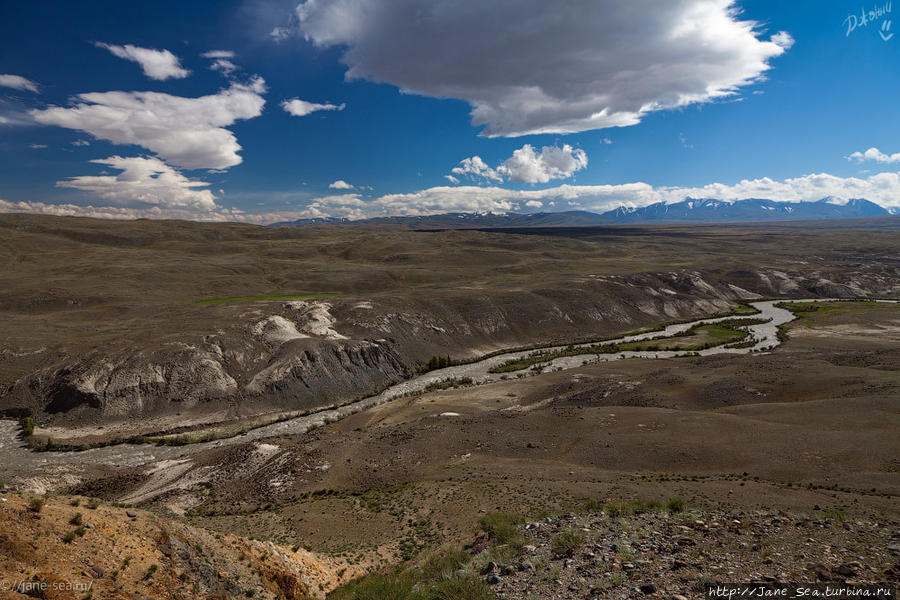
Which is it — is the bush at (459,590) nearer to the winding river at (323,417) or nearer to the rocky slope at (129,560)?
the rocky slope at (129,560)

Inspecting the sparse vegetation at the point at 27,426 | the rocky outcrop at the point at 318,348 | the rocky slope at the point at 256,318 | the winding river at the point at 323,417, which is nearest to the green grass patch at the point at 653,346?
the winding river at the point at 323,417

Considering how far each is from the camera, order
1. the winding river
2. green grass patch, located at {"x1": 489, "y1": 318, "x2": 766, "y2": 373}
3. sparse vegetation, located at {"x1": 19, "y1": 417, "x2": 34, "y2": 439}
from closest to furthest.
→ the winding river < sparse vegetation, located at {"x1": 19, "y1": 417, "x2": 34, "y2": 439} < green grass patch, located at {"x1": 489, "y1": 318, "x2": 766, "y2": 373}

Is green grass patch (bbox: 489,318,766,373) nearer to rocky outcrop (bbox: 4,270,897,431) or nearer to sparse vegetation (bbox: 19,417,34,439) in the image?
rocky outcrop (bbox: 4,270,897,431)

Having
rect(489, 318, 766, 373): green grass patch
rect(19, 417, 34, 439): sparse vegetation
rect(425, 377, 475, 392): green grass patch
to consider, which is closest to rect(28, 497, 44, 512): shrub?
rect(19, 417, 34, 439): sparse vegetation

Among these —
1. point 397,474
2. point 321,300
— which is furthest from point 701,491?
point 321,300

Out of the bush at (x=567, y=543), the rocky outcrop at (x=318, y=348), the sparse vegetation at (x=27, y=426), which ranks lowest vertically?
the sparse vegetation at (x=27, y=426)

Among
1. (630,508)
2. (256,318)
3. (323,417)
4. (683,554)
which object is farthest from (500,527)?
(256,318)

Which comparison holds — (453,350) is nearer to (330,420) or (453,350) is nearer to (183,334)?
(330,420)

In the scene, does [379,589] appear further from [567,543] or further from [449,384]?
[449,384]
